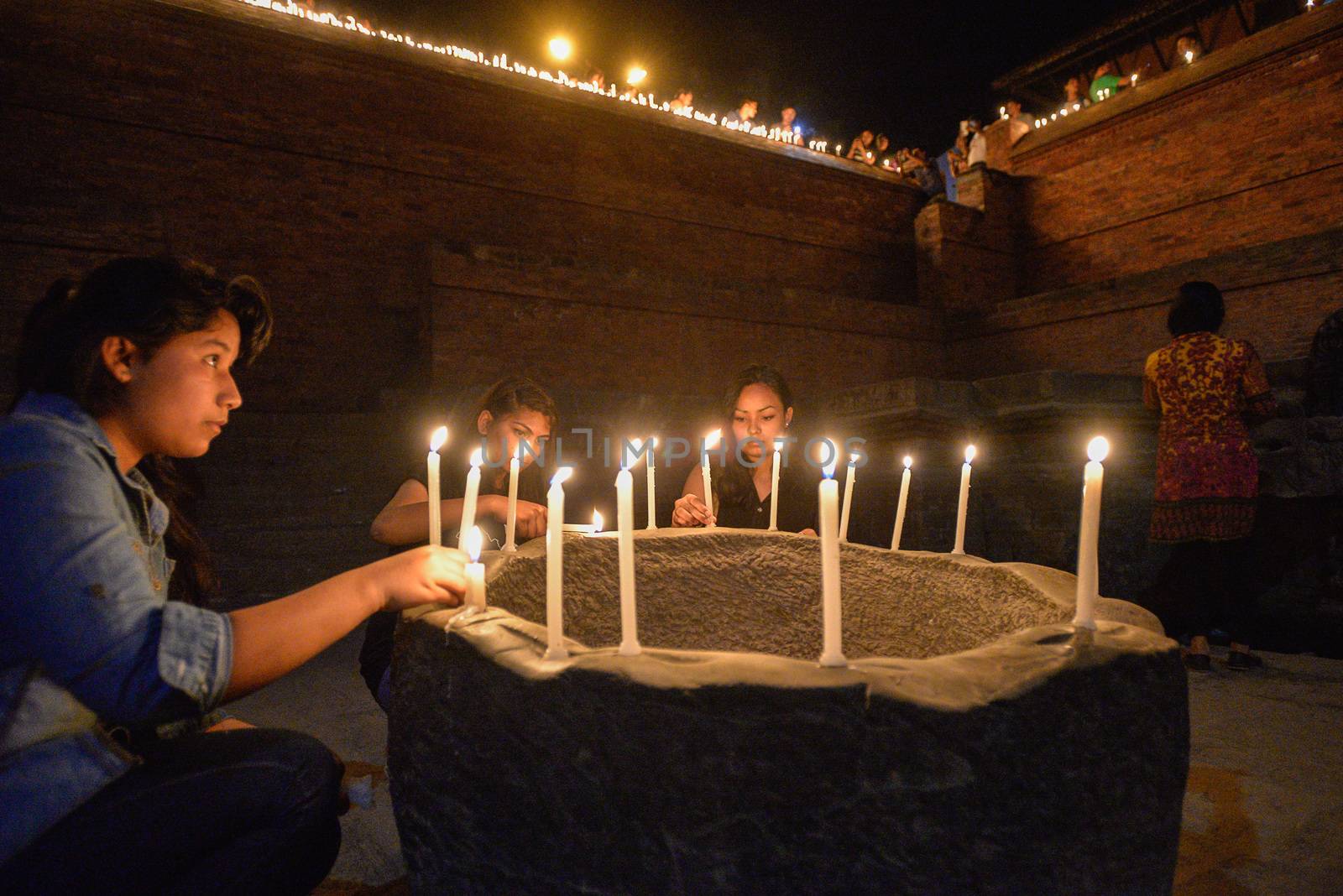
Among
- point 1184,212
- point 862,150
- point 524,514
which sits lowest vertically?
point 524,514

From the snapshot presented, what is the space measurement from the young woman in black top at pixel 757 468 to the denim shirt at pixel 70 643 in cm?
201

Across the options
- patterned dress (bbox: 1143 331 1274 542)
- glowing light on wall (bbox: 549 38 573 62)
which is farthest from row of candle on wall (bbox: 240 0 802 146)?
patterned dress (bbox: 1143 331 1274 542)

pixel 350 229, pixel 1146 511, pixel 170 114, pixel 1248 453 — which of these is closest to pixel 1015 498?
pixel 1146 511

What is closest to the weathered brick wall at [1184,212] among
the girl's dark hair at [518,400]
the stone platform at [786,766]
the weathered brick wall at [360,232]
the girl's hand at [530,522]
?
the weathered brick wall at [360,232]

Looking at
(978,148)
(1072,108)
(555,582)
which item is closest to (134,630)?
(555,582)

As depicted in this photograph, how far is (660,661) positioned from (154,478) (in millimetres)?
1189

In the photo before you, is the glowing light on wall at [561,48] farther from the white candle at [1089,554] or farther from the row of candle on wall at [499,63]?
the white candle at [1089,554]

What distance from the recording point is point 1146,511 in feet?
13.5

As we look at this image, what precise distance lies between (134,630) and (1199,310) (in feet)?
13.8

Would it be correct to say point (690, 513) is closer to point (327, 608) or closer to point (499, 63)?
point (327, 608)

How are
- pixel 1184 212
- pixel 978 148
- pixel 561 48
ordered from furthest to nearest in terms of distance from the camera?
1. pixel 561 48
2. pixel 978 148
3. pixel 1184 212

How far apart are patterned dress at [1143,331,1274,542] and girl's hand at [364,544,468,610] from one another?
3.60 metres

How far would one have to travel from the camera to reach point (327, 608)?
3.50ft

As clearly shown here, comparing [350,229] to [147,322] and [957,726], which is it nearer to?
[147,322]
